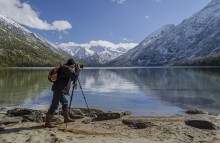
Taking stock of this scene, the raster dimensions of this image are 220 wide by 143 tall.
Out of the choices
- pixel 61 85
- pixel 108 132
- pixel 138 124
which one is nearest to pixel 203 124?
pixel 138 124

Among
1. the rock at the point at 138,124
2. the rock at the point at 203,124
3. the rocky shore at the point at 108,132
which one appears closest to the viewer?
the rocky shore at the point at 108,132

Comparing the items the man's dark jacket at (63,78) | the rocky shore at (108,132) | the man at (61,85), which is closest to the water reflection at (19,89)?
the rocky shore at (108,132)

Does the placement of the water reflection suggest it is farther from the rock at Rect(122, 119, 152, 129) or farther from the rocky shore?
the rock at Rect(122, 119, 152, 129)

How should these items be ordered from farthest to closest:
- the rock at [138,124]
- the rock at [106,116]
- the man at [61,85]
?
the rock at [106,116] < the rock at [138,124] < the man at [61,85]

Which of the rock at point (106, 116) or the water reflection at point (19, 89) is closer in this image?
the rock at point (106, 116)

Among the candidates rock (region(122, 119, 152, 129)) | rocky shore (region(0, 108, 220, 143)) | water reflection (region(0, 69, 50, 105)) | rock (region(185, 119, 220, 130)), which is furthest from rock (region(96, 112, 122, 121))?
water reflection (region(0, 69, 50, 105))

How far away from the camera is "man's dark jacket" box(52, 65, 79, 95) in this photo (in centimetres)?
1838

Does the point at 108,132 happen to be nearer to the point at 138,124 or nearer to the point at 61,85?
the point at 138,124

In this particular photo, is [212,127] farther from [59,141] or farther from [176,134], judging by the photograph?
[59,141]

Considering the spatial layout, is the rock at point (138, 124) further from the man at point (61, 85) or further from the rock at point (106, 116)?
the man at point (61, 85)

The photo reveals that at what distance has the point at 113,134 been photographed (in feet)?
55.4

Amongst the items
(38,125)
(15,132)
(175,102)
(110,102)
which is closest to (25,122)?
(38,125)

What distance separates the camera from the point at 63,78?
61.3 ft

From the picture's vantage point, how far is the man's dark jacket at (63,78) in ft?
60.3
